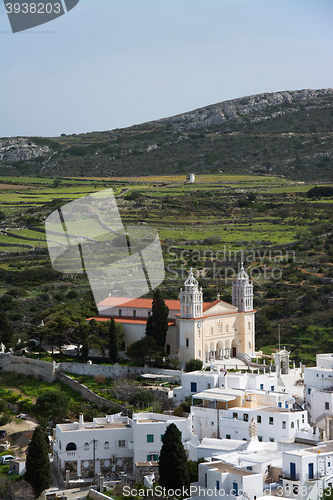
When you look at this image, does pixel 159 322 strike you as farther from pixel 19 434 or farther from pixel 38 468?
pixel 38 468

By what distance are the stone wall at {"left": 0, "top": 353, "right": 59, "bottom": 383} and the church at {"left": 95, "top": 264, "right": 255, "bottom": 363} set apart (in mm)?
4954

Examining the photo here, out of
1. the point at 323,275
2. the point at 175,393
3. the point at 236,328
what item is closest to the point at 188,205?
the point at 323,275

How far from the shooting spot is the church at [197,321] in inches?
1740

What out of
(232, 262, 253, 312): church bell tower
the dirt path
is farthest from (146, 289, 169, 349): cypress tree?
the dirt path

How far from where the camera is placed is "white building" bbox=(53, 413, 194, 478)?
32.5m

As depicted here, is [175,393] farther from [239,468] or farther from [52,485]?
[239,468]

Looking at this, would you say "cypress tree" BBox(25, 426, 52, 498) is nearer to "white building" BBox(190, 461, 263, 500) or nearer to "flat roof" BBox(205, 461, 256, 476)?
"white building" BBox(190, 461, 263, 500)

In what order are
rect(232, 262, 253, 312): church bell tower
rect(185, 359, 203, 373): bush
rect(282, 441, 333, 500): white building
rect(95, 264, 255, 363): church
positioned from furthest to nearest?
rect(232, 262, 253, 312): church bell tower < rect(95, 264, 255, 363): church < rect(185, 359, 203, 373): bush < rect(282, 441, 333, 500): white building

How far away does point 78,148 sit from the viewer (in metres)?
138

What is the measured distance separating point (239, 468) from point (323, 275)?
43526 millimetres

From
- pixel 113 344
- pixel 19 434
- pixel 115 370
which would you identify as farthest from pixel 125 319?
pixel 19 434

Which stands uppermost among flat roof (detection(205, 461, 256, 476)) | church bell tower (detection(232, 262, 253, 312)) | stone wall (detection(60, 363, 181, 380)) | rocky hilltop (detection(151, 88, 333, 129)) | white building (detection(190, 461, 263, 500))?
rocky hilltop (detection(151, 88, 333, 129))

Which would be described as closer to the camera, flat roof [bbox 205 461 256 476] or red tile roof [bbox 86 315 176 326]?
flat roof [bbox 205 461 256 476]

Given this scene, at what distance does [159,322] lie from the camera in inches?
1731
